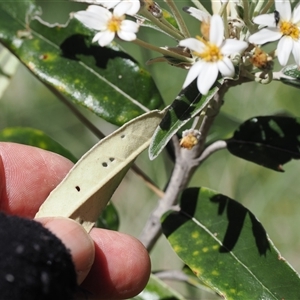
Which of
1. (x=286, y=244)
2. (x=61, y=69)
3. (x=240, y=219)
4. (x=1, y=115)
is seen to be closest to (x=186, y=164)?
(x=240, y=219)

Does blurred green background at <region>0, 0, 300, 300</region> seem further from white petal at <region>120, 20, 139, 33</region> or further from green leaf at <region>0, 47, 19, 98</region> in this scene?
white petal at <region>120, 20, 139, 33</region>

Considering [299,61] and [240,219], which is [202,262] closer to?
[240,219]

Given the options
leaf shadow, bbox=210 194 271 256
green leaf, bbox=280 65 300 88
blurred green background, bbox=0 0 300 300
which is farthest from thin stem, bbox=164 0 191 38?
blurred green background, bbox=0 0 300 300

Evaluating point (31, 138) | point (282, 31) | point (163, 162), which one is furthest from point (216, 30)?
point (163, 162)

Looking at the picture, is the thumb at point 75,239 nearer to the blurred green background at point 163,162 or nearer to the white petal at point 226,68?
the white petal at point 226,68

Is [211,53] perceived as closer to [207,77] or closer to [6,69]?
[207,77]

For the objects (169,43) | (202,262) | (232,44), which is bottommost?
(202,262)
